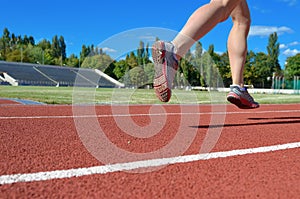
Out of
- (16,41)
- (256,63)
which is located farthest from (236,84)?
(16,41)

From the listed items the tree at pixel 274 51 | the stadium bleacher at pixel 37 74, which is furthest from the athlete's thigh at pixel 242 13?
the tree at pixel 274 51

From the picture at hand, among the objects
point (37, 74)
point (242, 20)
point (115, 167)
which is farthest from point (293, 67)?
point (115, 167)

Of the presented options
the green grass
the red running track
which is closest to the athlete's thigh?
the red running track

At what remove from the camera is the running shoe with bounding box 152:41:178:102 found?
6.68 feet

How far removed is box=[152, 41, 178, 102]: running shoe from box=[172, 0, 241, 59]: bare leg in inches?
4.0

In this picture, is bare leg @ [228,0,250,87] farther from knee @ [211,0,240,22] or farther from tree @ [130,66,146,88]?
tree @ [130,66,146,88]

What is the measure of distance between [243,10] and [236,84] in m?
0.71

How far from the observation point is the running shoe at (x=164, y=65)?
2035mm

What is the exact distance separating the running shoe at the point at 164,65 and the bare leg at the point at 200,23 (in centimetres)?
10

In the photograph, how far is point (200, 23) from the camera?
2240 mm

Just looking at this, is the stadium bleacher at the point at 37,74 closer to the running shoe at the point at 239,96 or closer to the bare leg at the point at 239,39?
the bare leg at the point at 239,39

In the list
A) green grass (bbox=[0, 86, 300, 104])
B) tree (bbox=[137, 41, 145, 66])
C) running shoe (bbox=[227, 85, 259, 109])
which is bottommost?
green grass (bbox=[0, 86, 300, 104])

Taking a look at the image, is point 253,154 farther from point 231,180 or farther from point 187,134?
point 187,134

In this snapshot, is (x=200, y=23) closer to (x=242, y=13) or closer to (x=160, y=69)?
(x=160, y=69)
